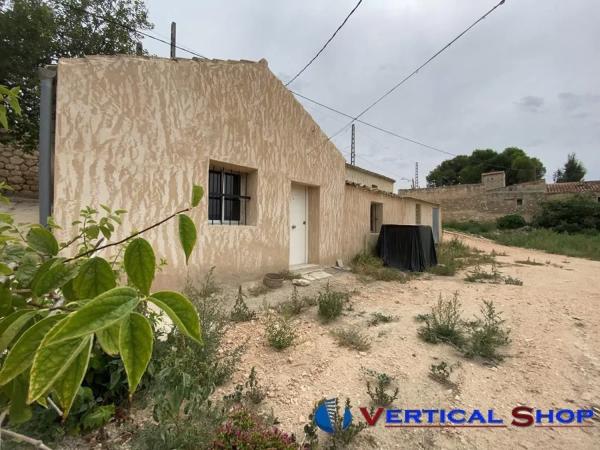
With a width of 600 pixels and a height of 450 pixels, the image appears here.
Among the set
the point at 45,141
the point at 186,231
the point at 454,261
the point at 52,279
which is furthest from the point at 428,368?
the point at 454,261

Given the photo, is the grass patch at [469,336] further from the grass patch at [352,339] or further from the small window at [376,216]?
the small window at [376,216]

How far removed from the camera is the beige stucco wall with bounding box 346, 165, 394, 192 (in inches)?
466

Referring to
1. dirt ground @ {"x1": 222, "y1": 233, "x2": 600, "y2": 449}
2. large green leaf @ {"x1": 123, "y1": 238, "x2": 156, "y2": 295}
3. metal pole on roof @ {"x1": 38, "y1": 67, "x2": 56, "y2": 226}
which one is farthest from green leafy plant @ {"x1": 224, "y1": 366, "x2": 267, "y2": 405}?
metal pole on roof @ {"x1": 38, "y1": 67, "x2": 56, "y2": 226}

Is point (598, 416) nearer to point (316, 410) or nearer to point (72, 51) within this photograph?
point (316, 410)

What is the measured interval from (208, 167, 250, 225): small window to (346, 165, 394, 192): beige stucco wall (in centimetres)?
652

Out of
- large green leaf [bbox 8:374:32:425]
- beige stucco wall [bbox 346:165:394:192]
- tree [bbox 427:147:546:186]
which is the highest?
tree [bbox 427:147:546:186]

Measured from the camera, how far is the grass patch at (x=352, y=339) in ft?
9.76

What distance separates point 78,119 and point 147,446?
3.64m

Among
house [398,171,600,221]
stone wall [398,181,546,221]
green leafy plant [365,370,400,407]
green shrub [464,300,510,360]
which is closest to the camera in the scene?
green leafy plant [365,370,400,407]

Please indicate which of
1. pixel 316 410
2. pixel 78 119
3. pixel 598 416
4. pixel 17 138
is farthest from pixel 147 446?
pixel 17 138

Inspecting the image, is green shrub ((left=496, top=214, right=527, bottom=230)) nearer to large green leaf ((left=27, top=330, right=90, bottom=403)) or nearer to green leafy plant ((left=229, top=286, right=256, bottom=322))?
green leafy plant ((left=229, top=286, right=256, bottom=322))

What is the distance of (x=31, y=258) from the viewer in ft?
2.02

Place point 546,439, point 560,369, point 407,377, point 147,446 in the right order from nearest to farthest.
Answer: point 147,446, point 546,439, point 407,377, point 560,369

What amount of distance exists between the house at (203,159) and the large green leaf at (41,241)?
3488mm
